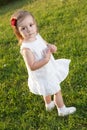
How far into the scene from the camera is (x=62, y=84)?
240 inches

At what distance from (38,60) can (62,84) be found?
1.36 metres

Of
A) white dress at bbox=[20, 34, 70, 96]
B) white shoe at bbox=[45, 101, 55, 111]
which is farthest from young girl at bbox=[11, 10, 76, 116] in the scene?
white shoe at bbox=[45, 101, 55, 111]

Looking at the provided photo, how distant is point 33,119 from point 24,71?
65.3 inches

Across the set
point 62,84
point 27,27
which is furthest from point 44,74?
point 62,84

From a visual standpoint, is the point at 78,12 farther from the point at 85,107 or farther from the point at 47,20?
the point at 85,107

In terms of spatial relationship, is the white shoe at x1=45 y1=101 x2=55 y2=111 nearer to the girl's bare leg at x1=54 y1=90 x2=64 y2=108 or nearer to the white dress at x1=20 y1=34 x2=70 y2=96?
the girl's bare leg at x1=54 y1=90 x2=64 y2=108

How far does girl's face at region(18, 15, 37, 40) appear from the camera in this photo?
4.69m

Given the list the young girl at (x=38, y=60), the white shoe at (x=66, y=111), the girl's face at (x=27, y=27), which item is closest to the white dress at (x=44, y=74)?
the young girl at (x=38, y=60)

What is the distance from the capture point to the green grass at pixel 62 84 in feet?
17.6

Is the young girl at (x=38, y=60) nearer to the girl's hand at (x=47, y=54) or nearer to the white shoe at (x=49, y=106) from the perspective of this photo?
the girl's hand at (x=47, y=54)

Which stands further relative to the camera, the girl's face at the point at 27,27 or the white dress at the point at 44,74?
the white dress at the point at 44,74

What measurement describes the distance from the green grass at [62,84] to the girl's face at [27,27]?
4.38 ft

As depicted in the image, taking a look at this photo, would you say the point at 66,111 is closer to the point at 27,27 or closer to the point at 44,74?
the point at 44,74

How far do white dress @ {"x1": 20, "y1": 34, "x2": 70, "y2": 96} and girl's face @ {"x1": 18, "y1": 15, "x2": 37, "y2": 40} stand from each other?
0.11 meters
